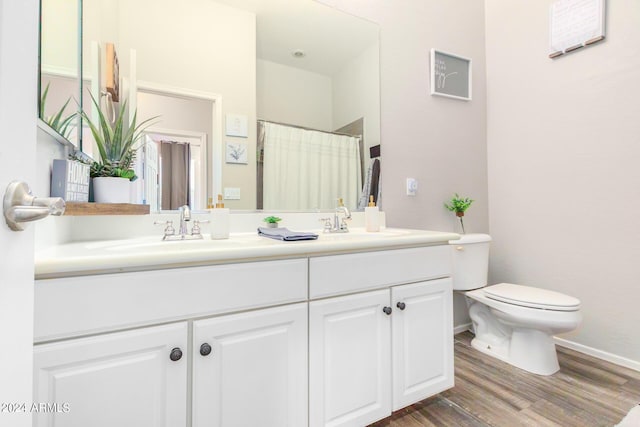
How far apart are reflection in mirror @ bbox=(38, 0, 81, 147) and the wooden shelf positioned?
0.22 metres

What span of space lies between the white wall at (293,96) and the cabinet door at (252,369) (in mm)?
1030

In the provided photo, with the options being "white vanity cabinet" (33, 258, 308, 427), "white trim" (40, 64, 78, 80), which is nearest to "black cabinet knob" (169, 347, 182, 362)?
"white vanity cabinet" (33, 258, 308, 427)

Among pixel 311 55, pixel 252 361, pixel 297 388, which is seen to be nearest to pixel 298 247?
pixel 252 361

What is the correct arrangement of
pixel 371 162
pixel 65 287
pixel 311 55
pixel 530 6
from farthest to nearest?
1. pixel 530 6
2. pixel 371 162
3. pixel 311 55
4. pixel 65 287

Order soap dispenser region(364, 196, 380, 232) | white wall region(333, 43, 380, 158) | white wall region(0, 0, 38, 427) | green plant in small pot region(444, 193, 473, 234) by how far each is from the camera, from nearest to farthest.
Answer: white wall region(0, 0, 38, 427) < soap dispenser region(364, 196, 380, 232) < white wall region(333, 43, 380, 158) < green plant in small pot region(444, 193, 473, 234)

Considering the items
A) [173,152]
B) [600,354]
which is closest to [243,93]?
[173,152]

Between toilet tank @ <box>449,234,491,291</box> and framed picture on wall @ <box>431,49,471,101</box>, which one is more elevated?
framed picture on wall @ <box>431,49,471,101</box>

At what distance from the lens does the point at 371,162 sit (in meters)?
1.83

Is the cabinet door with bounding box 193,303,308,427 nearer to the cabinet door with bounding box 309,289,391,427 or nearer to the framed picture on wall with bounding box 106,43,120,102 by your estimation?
the cabinet door with bounding box 309,289,391,427

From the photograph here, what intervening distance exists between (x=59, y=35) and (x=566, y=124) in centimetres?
251

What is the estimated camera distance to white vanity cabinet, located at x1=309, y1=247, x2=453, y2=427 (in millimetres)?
1045

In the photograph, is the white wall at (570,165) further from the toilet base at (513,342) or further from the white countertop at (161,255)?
the white countertop at (161,255)

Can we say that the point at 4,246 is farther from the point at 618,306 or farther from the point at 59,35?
the point at 618,306

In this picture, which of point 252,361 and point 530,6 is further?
point 530,6
